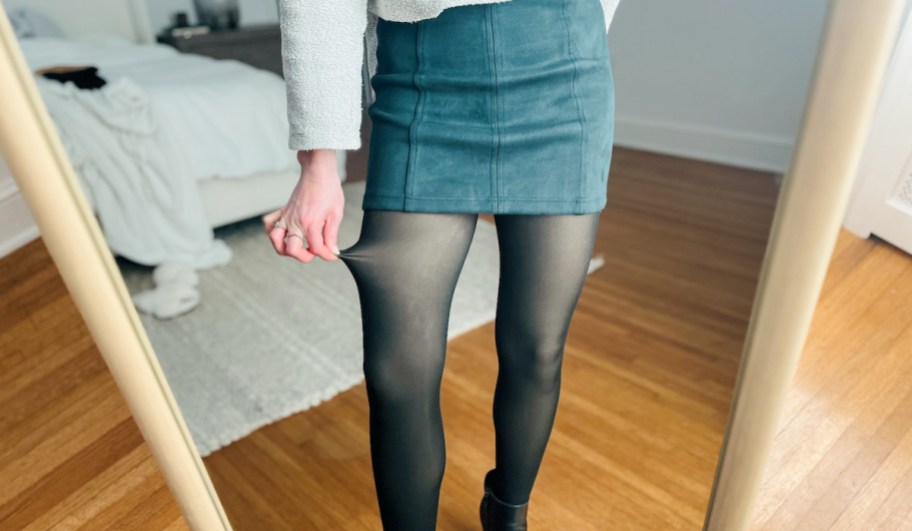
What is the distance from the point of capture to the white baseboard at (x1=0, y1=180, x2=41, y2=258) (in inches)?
67.9

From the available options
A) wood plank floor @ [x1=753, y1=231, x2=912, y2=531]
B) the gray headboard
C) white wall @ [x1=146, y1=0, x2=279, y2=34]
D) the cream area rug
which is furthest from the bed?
wood plank floor @ [x1=753, y1=231, x2=912, y2=531]

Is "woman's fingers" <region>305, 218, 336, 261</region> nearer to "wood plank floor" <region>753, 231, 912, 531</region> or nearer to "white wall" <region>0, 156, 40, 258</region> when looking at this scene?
"wood plank floor" <region>753, 231, 912, 531</region>

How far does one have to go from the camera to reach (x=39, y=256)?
1749 mm

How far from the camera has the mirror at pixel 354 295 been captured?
0.43 m

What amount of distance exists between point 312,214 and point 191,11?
11.2 feet

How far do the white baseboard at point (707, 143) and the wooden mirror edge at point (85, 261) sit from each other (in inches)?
84.2

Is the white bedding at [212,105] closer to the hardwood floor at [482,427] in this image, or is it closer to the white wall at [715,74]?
the hardwood floor at [482,427]

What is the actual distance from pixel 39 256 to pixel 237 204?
57 cm

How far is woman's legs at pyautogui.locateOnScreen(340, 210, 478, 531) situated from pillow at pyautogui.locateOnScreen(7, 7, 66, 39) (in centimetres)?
243

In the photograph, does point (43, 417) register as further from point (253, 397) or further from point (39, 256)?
point (39, 256)

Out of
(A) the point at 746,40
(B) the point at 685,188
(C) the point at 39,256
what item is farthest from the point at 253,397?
(A) the point at 746,40

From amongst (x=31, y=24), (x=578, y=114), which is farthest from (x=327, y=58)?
(x=31, y=24)

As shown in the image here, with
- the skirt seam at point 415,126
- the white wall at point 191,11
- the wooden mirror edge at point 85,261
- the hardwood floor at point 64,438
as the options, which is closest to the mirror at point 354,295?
the wooden mirror edge at point 85,261

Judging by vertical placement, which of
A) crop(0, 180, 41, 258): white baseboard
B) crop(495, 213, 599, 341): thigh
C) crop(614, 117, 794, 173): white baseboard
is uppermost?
crop(495, 213, 599, 341): thigh
